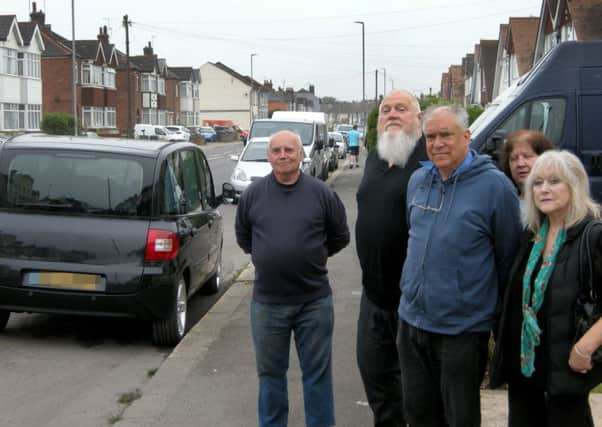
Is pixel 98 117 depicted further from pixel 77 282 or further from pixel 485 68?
pixel 77 282

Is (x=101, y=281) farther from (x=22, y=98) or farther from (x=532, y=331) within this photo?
(x=22, y=98)

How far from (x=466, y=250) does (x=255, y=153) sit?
17.1 m

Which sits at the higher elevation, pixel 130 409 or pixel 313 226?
pixel 313 226

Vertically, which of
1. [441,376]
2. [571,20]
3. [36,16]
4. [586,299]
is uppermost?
[36,16]

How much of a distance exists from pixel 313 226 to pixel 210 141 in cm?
7500

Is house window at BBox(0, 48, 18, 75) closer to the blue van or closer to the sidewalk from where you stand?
the blue van

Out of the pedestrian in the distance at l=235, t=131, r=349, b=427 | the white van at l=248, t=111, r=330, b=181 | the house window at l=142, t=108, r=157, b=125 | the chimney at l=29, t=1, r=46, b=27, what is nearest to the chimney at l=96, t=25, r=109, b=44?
the chimney at l=29, t=1, r=46, b=27

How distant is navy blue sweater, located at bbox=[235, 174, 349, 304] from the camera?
14.8 feet

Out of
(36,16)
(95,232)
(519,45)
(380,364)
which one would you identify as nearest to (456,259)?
(380,364)

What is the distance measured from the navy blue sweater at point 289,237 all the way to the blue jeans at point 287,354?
0.08 metres

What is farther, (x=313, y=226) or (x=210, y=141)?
(x=210, y=141)

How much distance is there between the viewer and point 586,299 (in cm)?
322

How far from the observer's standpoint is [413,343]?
3.74m

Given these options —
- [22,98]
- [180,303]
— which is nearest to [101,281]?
[180,303]
